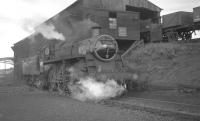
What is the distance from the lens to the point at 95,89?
30.3 ft

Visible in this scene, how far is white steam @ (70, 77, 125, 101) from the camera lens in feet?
30.3

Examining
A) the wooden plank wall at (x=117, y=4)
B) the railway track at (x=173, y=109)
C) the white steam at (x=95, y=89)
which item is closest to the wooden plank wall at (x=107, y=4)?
the wooden plank wall at (x=117, y=4)

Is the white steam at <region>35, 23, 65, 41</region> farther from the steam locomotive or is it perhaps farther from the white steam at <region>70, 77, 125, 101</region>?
the white steam at <region>70, 77, 125, 101</region>

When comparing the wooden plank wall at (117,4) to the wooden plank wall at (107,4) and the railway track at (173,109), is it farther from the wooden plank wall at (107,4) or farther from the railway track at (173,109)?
the railway track at (173,109)

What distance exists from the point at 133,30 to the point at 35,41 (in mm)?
8988

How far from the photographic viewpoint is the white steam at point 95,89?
9.25m

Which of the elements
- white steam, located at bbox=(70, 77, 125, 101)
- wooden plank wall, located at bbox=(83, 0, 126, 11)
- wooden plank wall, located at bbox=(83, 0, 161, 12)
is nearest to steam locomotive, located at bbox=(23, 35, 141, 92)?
white steam, located at bbox=(70, 77, 125, 101)

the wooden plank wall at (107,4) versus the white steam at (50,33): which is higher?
the wooden plank wall at (107,4)

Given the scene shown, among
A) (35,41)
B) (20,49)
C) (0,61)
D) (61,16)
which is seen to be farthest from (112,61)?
(0,61)

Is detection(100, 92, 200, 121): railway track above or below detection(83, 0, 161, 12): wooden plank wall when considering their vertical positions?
below

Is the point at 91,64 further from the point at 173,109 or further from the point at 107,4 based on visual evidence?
the point at 107,4

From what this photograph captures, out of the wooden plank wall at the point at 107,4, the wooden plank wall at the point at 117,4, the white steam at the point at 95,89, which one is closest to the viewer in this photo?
the white steam at the point at 95,89

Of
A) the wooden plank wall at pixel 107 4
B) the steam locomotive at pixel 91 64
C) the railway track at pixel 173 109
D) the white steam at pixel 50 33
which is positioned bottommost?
→ the railway track at pixel 173 109

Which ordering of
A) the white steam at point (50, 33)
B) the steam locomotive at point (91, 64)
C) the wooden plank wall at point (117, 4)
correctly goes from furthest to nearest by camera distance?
the wooden plank wall at point (117, 4) < the white steam at point (50, 33) < the steam locomotive at point (91, 64)
